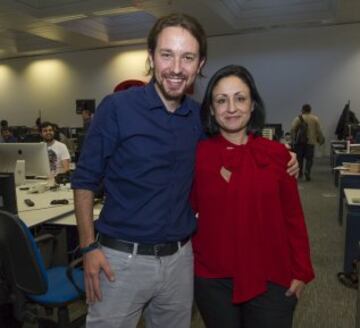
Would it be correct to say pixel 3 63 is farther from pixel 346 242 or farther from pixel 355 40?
pixel 346 242

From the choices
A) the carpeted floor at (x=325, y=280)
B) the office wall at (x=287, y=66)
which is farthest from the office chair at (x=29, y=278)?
the office wall at (x=287, y=66)

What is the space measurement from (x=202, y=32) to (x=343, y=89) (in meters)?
9.20

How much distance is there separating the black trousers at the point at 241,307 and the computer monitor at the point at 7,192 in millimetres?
1493

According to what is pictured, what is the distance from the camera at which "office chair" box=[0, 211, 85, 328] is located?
1949 mm

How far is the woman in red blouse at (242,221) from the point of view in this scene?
1351 mm

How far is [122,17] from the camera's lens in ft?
31.7

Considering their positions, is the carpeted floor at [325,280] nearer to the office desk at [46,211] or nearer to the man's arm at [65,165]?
the office desk at [46,211]

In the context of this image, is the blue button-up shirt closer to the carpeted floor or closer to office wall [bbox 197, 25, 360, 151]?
the carpeted floor

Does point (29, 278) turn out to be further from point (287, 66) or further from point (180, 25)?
point (287, 66)

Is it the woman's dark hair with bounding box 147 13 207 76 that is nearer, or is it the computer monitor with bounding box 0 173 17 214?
the woman's dark hair with bounding box 147 13 207 76

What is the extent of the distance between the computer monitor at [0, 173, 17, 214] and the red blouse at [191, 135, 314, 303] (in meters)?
1.47

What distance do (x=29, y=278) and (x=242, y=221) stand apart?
1.25 metres

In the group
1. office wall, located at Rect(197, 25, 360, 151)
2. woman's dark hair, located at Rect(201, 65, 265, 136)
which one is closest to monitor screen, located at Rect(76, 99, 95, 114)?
office wall, located at Rect(197, 25, 360, 151)

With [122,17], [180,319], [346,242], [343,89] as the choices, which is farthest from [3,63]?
[180,319]
